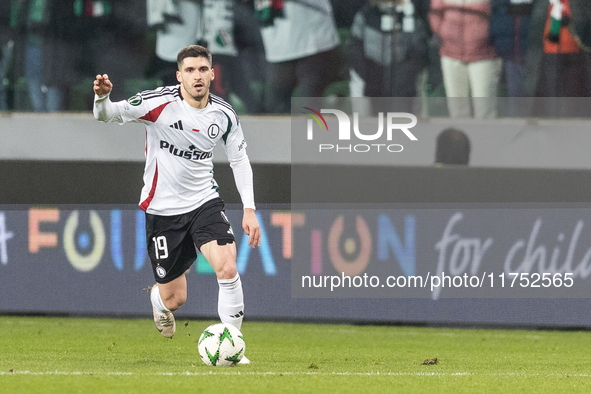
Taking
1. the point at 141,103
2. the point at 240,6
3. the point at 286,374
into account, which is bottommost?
the point at 286,374

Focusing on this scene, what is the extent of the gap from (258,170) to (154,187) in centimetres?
393

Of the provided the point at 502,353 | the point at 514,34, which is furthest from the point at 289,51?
the point at 502,353

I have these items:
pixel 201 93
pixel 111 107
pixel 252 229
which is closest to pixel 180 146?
pixel 201 93

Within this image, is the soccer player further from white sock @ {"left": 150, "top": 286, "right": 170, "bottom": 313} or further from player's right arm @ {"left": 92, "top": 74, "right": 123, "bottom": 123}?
white sock @ {"left": 150, "top": 286, "right": 170, "bottom": 313}

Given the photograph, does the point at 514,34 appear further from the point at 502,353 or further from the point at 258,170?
the point at 502,353

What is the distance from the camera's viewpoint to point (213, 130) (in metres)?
6.99

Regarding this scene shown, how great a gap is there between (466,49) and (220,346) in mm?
6550

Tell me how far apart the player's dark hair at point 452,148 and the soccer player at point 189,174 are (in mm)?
4420

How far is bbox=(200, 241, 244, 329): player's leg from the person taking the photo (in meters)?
6.64

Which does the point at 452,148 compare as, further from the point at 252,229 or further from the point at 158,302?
the point at 252,229

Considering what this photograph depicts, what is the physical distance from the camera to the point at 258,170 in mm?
11008

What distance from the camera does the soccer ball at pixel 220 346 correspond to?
6340mm

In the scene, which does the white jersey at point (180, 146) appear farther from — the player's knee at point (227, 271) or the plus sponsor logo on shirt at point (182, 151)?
the player's knee at point (227, 271)

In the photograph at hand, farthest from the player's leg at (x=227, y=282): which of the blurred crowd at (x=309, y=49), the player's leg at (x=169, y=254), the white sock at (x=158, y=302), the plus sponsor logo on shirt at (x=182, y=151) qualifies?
the blurred crowd at (x=309, y=49)
